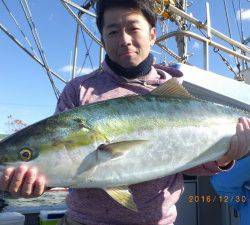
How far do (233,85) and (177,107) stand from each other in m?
2.26

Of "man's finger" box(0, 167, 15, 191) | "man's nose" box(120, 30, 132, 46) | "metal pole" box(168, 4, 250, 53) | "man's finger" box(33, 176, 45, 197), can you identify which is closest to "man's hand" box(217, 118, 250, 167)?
"man's nose" box(120, 30, 132, 46)

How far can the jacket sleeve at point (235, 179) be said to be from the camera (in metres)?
3.56

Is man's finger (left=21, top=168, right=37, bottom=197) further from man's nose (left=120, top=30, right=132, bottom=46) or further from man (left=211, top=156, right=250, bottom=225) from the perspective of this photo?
man (left=211, top=156, right=250, bottom=225)

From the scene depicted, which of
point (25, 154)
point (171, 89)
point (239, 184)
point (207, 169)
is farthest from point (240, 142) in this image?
point (25, 154)

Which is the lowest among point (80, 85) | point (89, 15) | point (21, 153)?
point (21, 153)

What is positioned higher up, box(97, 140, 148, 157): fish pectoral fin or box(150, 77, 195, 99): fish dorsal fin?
box(150, 77, 195, 99): fish dorsal fin

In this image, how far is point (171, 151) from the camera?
95.6 inches

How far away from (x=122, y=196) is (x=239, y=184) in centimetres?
170

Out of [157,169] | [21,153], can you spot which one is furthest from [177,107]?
[21,153]

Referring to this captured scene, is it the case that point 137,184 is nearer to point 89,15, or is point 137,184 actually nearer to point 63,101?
point 63,101

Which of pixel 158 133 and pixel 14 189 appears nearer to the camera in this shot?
pixel 14 189

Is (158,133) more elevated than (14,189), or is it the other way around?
(158,133)

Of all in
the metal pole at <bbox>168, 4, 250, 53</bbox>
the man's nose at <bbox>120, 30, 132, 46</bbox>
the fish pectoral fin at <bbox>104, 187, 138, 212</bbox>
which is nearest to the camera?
the fish pectoral fin at <bbox>104, 187, 138, 212</bbox>

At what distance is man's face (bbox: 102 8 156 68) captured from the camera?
2766 mm
